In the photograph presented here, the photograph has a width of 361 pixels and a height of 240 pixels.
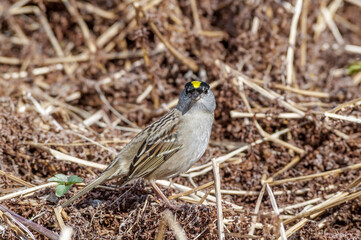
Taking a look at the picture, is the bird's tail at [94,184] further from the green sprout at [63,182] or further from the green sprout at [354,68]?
the green sprout at [354,68]

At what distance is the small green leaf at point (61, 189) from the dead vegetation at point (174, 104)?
0.15m

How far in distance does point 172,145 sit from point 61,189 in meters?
1.11

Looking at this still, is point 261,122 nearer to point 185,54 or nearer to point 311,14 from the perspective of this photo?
point 185,54

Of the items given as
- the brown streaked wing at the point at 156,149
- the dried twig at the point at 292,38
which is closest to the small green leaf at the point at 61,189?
the brown streaked wing at the point at 156,149

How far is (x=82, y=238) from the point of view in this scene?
377 cm

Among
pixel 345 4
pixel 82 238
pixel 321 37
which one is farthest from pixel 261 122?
pixel 345 4

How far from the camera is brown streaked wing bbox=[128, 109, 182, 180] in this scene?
14.2ft

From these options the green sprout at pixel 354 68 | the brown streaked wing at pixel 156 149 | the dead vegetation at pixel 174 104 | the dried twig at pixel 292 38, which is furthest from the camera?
the green sprout at pixel 354 68

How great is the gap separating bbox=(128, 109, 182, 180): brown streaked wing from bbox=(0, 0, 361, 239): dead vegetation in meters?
0.28

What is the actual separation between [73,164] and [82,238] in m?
1.23

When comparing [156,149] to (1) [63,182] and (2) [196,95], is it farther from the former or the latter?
(1) [63,182]

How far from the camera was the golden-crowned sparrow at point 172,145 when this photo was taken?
4.34 metres

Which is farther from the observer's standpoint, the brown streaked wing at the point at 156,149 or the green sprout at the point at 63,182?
the brown streaked wing at the point at 156,149

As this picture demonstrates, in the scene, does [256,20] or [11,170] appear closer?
[11,170]
